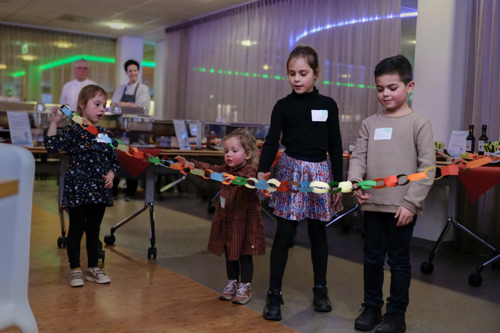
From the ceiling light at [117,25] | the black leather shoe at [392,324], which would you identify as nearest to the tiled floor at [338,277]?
the black leather shoe at [392,324]

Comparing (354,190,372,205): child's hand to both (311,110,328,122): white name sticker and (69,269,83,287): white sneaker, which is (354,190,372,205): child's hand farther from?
(69,269,83,287): white sneaker

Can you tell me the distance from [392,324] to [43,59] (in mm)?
10222

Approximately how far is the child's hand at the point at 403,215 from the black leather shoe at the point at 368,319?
46 cm

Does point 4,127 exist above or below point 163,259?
above

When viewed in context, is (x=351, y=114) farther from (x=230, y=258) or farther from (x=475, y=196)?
(x=230, y=258)

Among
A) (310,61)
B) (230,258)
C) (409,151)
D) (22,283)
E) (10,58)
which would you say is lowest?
(230,258)

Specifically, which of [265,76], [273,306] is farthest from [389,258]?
[265,76]

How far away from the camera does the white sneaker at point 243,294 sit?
9.19 feet

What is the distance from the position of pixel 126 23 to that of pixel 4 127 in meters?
6.26

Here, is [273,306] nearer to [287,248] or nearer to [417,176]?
[287,248]

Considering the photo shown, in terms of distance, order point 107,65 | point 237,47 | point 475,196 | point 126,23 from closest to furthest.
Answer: point 475,196, point 237,47, point 126,23, point 107,65

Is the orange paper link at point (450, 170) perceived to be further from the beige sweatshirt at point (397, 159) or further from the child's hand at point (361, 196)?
the child's hand at point (361, 196)

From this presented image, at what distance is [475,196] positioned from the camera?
3646mm

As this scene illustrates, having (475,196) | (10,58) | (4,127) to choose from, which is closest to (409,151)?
(475,196)
